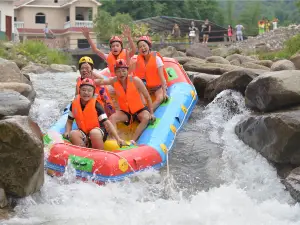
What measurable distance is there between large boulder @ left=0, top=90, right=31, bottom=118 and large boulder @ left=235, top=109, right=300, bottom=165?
303 cm

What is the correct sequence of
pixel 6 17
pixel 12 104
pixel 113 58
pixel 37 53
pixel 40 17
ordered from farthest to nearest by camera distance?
pixel 40 17 < pixel 6 17 < pixel 37 53 < pixel 113 58 < pixel 12 104

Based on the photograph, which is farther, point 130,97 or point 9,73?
point 9,73

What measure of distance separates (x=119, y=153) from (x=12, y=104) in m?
1.75

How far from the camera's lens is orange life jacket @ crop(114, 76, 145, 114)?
268 inches

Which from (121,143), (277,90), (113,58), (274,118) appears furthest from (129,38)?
(274,118)

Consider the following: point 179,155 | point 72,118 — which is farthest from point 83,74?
point 179,155

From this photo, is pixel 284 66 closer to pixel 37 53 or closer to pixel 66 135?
pixel 66 135

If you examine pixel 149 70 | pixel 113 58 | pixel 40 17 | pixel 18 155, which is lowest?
pixel 18 155

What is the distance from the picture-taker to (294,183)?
543cm

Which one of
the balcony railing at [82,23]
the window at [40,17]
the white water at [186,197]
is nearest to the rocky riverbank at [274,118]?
the white water at [186,197]

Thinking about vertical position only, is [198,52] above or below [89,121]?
above

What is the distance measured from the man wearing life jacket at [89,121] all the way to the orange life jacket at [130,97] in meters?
0.71

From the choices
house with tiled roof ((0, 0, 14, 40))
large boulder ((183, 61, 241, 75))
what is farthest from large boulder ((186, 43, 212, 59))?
house with tiled roof ((0, 0, 14, 40))

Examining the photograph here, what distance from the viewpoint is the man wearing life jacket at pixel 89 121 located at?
6.07 meters
